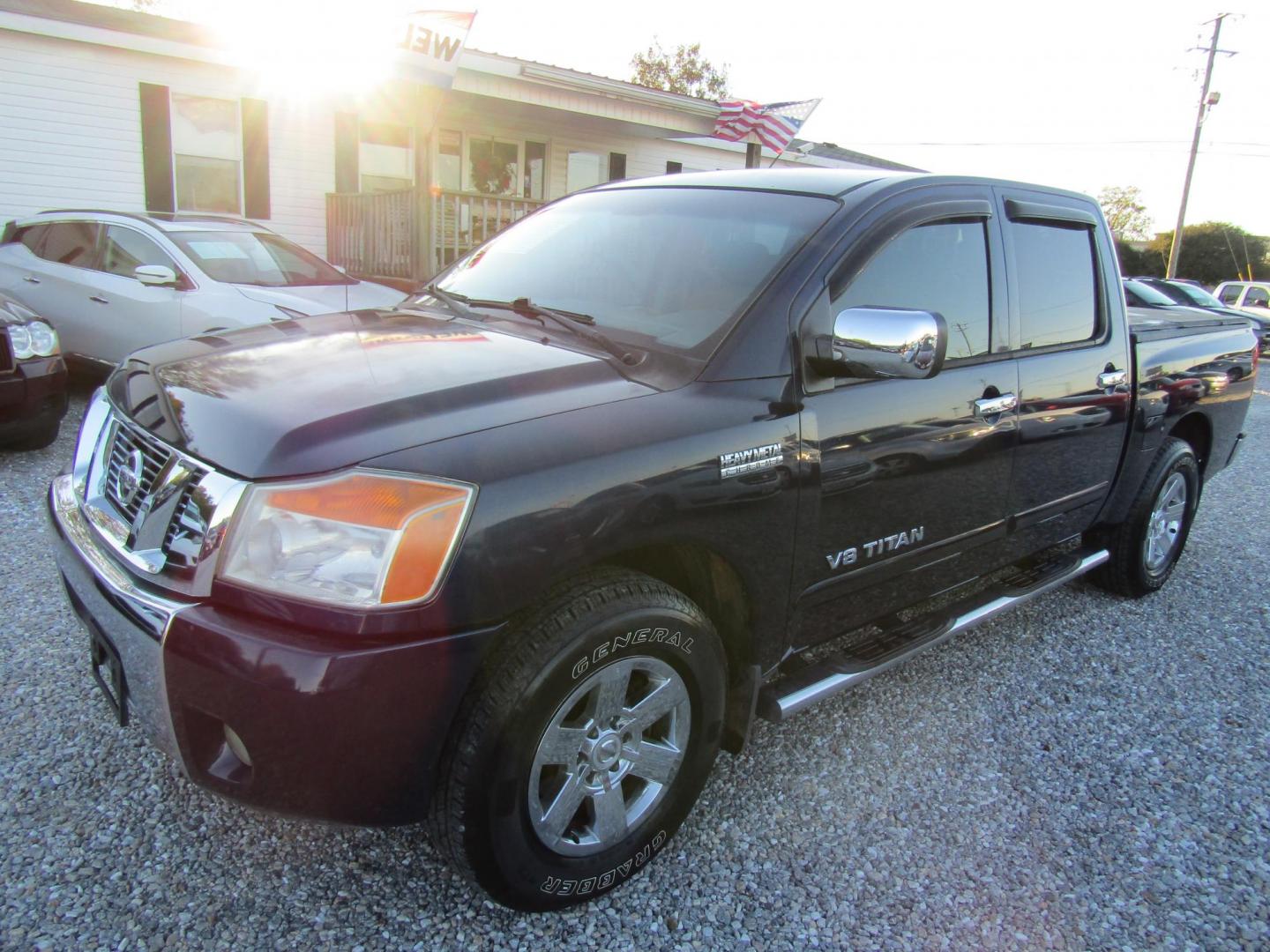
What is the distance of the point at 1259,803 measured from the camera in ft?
9.12

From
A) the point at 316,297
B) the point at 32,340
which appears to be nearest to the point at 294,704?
the point at 32,340

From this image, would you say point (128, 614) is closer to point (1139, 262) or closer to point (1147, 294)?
point (1147, 294)

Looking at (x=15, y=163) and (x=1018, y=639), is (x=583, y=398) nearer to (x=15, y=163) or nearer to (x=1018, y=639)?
(x=1018, y=639)

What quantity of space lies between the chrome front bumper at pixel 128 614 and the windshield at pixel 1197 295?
1777 centimetres

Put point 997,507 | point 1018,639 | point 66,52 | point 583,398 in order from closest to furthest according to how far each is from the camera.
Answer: point 583,398, point 997,507, point 1018,639, point 66,52

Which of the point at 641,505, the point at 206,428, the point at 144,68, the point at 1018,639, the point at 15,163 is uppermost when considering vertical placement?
the point at 144,68

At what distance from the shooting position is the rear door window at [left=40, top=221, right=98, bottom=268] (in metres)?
7.52

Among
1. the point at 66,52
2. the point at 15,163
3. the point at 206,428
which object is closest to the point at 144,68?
the point at 66,52

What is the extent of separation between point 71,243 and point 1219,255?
37.5 m

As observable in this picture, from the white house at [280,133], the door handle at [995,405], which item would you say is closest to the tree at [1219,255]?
the white house at [280,133]

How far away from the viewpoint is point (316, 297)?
705 centimetres

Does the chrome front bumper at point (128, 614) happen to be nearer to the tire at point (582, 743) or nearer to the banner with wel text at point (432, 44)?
the tire at point (582, 743)

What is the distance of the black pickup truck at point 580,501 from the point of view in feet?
5.82

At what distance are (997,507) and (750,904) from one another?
1644 millimetres
